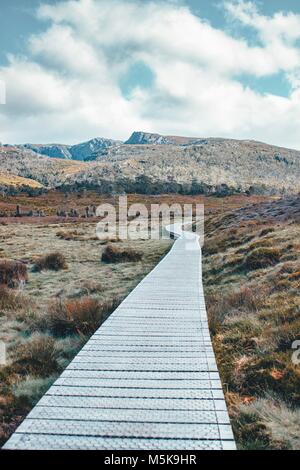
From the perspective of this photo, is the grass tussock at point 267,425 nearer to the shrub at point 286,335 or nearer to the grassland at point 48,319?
the shrub at point 286,335

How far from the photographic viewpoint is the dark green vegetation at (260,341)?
456 cm

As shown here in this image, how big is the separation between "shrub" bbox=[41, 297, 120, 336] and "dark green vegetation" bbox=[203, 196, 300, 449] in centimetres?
252

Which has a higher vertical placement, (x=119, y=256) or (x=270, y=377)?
(x=270, y=377)

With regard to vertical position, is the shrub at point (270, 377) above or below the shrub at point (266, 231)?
below

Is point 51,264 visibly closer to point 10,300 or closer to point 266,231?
point 10,300

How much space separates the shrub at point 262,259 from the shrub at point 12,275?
8205mm

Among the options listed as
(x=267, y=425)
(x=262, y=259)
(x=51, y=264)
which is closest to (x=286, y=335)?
(x=267, y=425)

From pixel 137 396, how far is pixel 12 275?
12.0m

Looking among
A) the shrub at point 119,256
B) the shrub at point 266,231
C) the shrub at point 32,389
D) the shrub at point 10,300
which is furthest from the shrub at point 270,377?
the shrub at point 266,231

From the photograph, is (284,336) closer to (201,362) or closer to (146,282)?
(201,362)

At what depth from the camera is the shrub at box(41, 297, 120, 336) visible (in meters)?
8.59

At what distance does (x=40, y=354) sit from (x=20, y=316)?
3.31 meters

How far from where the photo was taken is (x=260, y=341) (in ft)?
23.0

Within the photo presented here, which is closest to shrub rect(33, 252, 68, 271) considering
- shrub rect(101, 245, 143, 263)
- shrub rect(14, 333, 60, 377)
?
shrub rect(101, 245, 143, 263)
